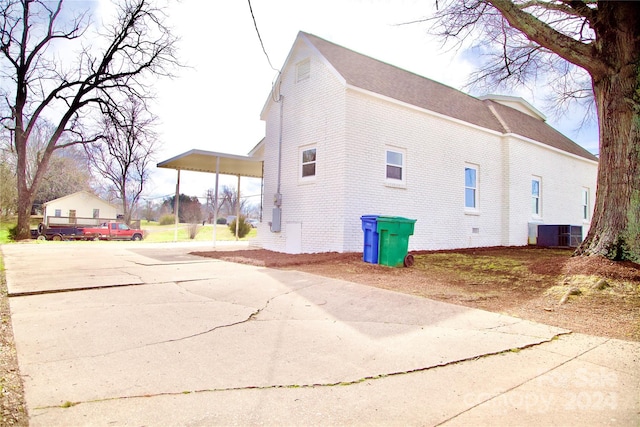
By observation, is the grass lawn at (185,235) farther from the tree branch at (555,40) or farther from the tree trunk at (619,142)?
the tree trunk at (619,142)

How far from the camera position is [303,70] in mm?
12602

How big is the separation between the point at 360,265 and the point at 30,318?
232 inches

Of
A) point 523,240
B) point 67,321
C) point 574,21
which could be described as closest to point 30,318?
point 67,321

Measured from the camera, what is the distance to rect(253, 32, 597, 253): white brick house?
11.0 m

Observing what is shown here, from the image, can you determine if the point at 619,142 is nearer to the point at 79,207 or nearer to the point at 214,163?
the point at 214,163

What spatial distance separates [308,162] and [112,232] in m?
23.9

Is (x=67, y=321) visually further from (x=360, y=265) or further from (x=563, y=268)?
(x=563, y=268)

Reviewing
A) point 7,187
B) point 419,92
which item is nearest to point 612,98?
point 419,92

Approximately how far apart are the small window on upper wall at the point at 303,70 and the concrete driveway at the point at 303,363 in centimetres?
870

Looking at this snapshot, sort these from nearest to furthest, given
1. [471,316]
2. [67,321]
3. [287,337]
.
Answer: [287,337] < [67,321] < [471,316]

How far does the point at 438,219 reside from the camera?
516 inches

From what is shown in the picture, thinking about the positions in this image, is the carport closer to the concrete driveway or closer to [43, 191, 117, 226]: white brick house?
the concrete driveway

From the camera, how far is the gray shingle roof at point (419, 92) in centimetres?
1189

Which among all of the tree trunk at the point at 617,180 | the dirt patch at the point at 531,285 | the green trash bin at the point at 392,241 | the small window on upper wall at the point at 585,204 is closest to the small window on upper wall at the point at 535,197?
the small window on upper wall at the point at 585,204
